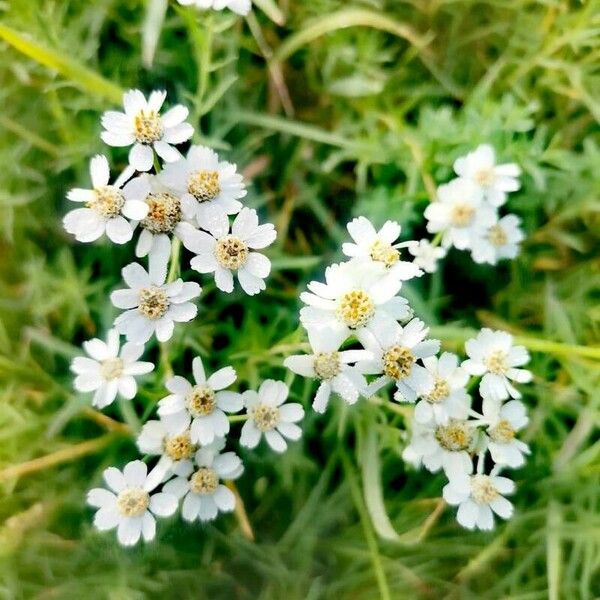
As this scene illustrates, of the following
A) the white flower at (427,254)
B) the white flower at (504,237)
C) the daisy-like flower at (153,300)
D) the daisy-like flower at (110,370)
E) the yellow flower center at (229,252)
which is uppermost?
the white flower at (504,237)

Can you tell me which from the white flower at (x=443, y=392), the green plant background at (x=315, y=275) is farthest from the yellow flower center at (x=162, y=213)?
the white flower at (x=443, y=392)

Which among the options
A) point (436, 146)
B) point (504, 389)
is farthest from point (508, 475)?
point (436, 146)

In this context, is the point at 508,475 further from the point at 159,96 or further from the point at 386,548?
the point at 159,96

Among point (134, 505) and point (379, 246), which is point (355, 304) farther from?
point (134, 505)

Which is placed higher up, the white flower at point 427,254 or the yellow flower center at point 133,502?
the white flower at point 427,254

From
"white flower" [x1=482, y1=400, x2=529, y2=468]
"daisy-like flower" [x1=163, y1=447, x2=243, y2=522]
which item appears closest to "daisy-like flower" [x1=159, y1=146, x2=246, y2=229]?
"daisy-like flower" [x1=163, y1=447, x2=243, y2=522]

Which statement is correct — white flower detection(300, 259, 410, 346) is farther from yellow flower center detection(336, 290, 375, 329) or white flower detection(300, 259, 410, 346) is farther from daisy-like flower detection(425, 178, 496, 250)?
daisy-like flower detection(425, 178, 496, 250)

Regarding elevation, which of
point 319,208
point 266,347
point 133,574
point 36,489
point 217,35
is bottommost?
point 133,574

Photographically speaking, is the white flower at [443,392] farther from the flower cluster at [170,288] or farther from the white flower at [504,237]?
the white flower at [504,237]
